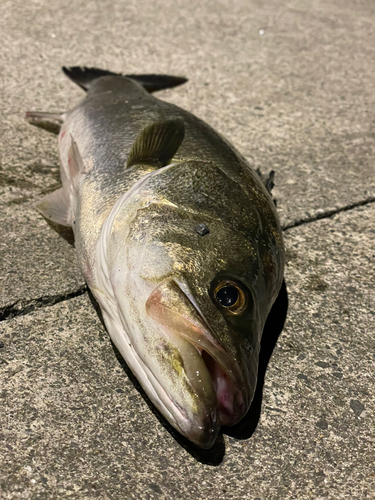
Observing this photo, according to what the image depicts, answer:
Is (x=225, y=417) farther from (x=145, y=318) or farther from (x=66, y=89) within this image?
(x=66, y=89)

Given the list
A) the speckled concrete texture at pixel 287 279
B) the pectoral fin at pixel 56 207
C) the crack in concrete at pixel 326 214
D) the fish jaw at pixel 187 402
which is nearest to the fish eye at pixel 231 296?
the fish jaw at pixel 187 402

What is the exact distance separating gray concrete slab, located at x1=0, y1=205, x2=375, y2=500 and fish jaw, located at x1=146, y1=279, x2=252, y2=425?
0.30 meters

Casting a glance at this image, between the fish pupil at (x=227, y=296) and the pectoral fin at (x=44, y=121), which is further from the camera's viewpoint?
the pectoral fin at (x=44, y=121)

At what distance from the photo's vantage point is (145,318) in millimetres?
2215

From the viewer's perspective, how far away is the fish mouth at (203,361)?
2.06 metres

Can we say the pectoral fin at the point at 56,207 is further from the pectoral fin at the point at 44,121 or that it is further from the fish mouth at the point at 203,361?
the fish mouth at the point at 203,361

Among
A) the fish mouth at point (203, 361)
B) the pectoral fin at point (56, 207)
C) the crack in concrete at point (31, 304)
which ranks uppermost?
the fish mouth at point (203, 361)

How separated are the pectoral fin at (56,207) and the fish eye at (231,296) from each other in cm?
138

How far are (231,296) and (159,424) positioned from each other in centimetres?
68

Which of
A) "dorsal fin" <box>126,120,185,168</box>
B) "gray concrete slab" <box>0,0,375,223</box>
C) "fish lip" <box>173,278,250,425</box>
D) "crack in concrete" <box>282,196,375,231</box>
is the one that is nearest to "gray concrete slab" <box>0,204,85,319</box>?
"gray concrete slab" <box>0,0,375,223</box>

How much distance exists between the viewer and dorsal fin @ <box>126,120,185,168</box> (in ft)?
9.50

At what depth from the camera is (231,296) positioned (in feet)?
7.27

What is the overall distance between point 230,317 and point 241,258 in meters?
0.29

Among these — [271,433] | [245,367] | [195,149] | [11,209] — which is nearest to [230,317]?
[245,367]
